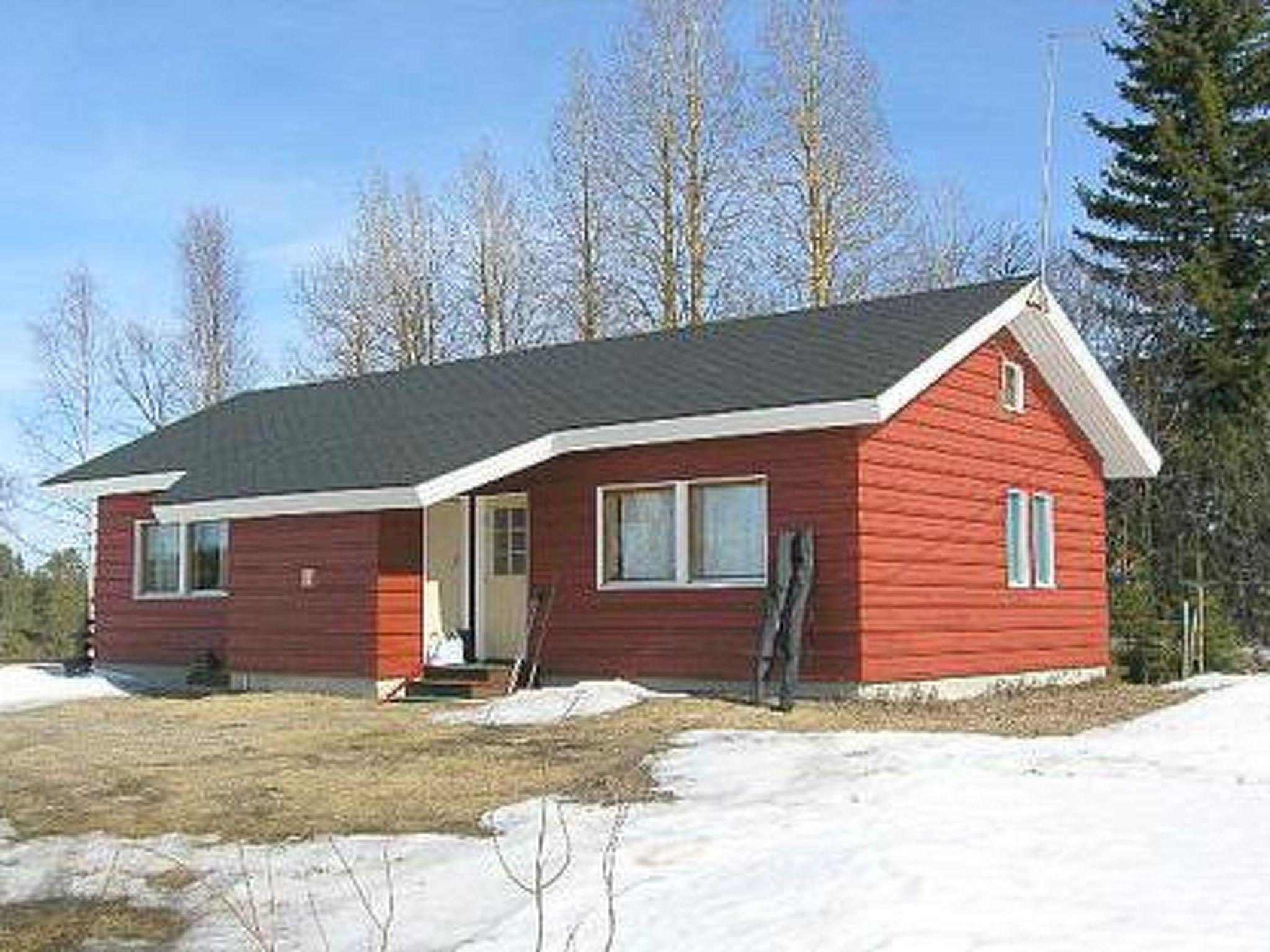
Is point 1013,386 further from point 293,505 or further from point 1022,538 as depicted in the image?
point 293,505

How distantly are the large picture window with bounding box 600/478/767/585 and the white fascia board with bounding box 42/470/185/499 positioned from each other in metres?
7.34

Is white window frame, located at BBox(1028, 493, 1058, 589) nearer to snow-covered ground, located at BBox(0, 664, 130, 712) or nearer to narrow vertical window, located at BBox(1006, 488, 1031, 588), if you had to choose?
narrow vertical window, located at BBox(1006, 488, 1031, 588)

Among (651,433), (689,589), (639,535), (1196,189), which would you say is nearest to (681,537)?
(689,589)

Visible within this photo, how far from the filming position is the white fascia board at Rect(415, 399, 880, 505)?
14992mm

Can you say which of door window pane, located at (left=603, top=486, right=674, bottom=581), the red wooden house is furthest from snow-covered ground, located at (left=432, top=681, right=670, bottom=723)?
door window pane, located at (left=603, top=486, right=674, bottom=581)

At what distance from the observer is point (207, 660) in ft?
67.2

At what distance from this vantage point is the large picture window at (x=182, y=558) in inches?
831

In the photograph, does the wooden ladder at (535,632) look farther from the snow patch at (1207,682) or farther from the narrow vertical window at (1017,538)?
the snow patch at (1207,682)

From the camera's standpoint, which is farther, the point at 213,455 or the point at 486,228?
the point at 486,228

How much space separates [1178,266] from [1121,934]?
29428 millimetres

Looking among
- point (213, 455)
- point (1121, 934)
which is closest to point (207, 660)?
point (213, 455)

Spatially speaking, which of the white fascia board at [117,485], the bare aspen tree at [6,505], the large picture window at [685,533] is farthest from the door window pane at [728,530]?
the bare aspen tree at [6,505]

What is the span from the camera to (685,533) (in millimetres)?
16406

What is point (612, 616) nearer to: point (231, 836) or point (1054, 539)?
point (1054, 539)
